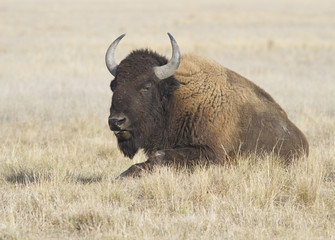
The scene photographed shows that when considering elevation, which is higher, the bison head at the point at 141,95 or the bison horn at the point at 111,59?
the bison horn at the point at 111,59

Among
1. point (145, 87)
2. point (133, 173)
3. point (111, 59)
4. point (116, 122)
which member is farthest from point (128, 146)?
point (111, 59)

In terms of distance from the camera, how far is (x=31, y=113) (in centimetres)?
1336

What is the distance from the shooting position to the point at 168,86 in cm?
789

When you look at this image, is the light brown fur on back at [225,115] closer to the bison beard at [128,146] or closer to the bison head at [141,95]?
the bison head at [141,95]

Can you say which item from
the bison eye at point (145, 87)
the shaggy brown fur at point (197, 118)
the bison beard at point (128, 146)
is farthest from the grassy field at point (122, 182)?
the bison eye at point (145, 87)

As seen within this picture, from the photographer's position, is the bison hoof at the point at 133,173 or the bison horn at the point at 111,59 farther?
the bison horn at the point at 111,59

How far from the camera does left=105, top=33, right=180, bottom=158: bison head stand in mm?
7395

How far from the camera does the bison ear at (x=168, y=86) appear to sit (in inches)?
309

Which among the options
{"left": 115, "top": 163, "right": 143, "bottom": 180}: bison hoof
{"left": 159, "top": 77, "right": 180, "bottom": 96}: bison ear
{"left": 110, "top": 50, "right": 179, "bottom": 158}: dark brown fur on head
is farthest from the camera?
{"left": 159, "top": 77, "right": 180, "bottom": 96}: bison ear

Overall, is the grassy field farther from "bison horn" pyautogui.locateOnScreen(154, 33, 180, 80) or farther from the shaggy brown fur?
"bison horn" pyautogui.locateOnScreen(154, 33, 180, 80)

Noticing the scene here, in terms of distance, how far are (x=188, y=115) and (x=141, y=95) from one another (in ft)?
2.42

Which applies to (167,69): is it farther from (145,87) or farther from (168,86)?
(145,87)

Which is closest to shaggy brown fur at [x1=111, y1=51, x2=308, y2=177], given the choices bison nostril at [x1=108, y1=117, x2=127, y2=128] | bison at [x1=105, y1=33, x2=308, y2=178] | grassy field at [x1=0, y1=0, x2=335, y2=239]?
bison at [x1=105, y1=33, x2=308, y2=178]

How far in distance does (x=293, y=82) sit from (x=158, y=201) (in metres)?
12.5
